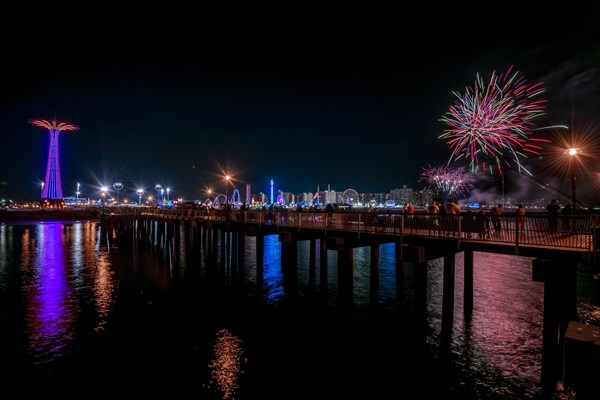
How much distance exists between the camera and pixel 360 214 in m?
19.6

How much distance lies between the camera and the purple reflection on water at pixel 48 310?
1509 centimetres

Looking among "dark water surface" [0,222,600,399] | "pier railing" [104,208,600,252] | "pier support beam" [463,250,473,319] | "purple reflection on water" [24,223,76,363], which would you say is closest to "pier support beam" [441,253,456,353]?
"dark water surface" [0,222,600,399]

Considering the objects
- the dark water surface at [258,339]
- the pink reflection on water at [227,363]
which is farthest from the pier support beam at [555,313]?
the pink reflection on water at [227,363]

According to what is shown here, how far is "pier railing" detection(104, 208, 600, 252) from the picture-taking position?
12.4 meters

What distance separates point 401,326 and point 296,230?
954 cm

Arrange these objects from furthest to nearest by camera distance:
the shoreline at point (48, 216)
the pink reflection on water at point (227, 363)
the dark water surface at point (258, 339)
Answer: the shoreline at point (48, 216) → the dark water surface at point (258, 339) → the pink reflection on water at point (227, 363)

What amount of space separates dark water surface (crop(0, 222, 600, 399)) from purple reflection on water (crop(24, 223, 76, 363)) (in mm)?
93

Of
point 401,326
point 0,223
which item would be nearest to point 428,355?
point 401,326

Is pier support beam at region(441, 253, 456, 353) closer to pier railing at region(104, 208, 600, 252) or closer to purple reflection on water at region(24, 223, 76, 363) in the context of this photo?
pier railing at region(104, 208, 600, 252)

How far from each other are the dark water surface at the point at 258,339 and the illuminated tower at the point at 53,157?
343 ft

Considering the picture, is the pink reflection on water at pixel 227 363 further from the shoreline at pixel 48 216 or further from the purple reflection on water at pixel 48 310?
the shoreline at pixel 48 216

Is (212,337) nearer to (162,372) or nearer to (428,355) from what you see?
(162,372)

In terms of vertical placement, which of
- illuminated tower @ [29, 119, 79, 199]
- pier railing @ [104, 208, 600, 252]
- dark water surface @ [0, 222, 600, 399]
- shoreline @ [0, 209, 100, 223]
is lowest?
dark water surface @ [0, 222, 600, 399]

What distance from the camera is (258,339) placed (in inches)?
633
